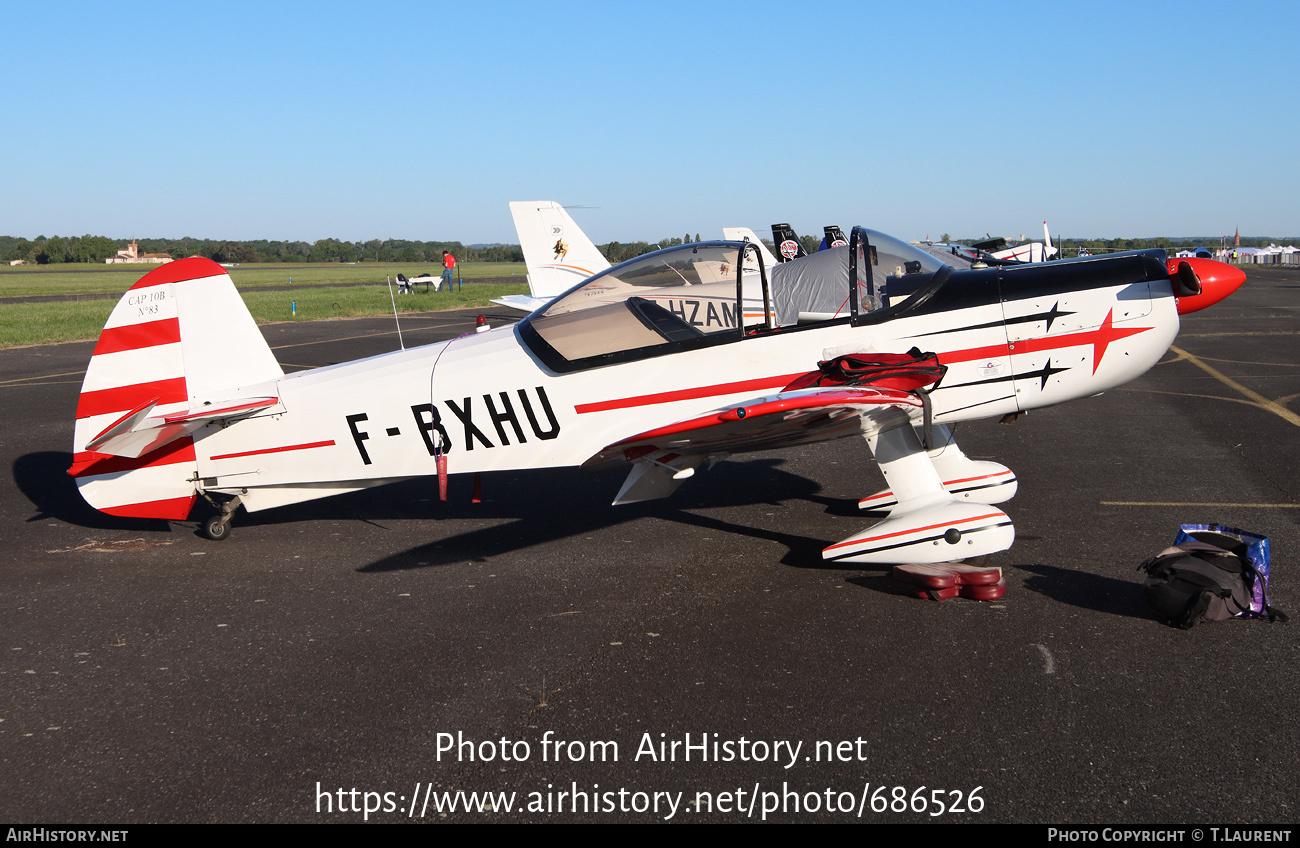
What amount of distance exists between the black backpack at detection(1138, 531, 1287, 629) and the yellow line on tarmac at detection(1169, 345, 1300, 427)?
5.84 meters

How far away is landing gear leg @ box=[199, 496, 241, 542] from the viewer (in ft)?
21.9

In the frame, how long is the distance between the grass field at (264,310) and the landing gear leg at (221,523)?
18.4 meters

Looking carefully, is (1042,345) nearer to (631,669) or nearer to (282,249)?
(631,669)

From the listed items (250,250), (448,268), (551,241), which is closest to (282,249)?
(250,250)

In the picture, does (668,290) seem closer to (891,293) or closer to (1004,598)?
(891,293)

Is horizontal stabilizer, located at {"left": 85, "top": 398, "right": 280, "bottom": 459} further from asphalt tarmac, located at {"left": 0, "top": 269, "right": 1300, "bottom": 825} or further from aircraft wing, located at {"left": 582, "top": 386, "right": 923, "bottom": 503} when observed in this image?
aircraft wing, located at {"left": 582, "top": 386, "right": 923, "bottom": 503}

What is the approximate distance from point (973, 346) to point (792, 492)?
2387 mm

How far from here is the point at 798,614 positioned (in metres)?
5.01

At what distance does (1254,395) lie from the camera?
458 inches

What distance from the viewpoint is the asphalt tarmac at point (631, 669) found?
3.38 m

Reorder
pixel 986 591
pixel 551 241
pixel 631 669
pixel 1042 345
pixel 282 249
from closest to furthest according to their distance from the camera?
pixel 631 669
pixel 986 591
pixel 1042 345
pixel 551 241
pixel 282 249

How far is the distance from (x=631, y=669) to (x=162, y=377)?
4300 mm

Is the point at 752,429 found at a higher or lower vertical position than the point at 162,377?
lower

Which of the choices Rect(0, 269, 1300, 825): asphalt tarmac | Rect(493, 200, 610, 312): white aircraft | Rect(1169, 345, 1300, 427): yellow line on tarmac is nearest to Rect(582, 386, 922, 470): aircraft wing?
Rect(0, 269, 1300, 825): asphalt tarmac
